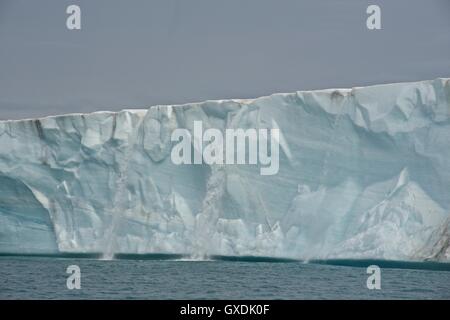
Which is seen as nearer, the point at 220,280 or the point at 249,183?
the point at 220,280

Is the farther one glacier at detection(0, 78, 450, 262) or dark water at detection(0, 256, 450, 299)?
glacier at detection(0, 78, 450, 262)

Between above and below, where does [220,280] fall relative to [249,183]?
below

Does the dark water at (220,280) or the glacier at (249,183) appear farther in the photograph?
the glacier at (249,183)

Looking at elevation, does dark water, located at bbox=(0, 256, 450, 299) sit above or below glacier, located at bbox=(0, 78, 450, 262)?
below

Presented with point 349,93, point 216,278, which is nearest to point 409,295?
point 216,278

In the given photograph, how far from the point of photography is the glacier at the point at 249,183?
782 inches

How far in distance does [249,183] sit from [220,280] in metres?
3.78

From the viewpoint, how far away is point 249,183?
850 inches

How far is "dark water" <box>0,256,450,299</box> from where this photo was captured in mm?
15992

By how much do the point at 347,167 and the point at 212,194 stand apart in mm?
3033

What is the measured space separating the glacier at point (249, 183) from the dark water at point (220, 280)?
54 cm

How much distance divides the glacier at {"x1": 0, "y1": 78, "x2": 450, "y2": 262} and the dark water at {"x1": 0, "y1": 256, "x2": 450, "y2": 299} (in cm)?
54

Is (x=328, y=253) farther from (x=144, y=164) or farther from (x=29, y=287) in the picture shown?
(x=29, y=287)

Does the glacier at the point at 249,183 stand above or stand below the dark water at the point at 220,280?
above
